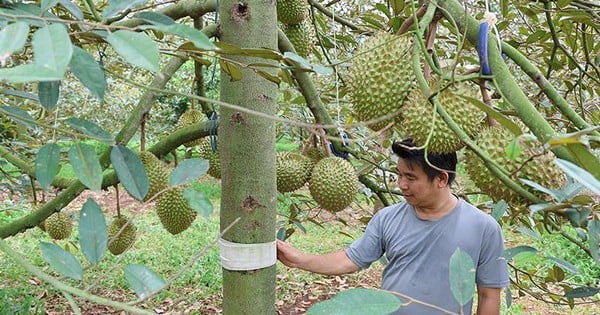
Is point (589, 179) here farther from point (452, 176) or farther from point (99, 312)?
point (99, 312)

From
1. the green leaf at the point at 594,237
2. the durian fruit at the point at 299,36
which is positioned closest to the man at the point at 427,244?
the durian fruit at the point at 299,36

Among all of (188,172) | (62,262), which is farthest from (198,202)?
(62,262)

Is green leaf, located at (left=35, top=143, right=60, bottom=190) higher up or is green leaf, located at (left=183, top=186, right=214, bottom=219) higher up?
green leaf, located at (left=35, top=143, right=60, bottom=190)

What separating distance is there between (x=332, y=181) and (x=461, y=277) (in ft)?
2.60

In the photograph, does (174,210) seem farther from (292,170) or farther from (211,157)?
(292,170)

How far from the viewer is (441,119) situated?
70cm

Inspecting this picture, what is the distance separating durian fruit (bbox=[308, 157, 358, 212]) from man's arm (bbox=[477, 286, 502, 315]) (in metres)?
0.38

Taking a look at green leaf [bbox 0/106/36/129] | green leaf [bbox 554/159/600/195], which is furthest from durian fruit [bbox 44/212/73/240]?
green leaf [bbox 554/159/600/195]

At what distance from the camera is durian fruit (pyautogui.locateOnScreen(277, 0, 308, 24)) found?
133cm

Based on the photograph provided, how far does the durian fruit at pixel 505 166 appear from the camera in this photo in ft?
2.18

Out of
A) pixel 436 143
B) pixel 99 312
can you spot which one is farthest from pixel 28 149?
pixel 436 143

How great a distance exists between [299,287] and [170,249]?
1.07 meters

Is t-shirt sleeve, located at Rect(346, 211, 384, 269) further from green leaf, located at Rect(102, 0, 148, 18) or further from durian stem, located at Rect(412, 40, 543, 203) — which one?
green leaf, located at Rect(102, 0, 148, 18)

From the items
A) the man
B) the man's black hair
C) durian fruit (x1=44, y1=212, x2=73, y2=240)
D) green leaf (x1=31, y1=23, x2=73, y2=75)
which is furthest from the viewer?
durian fruit (x1=44, y1=212, x2=73, y2=240)
